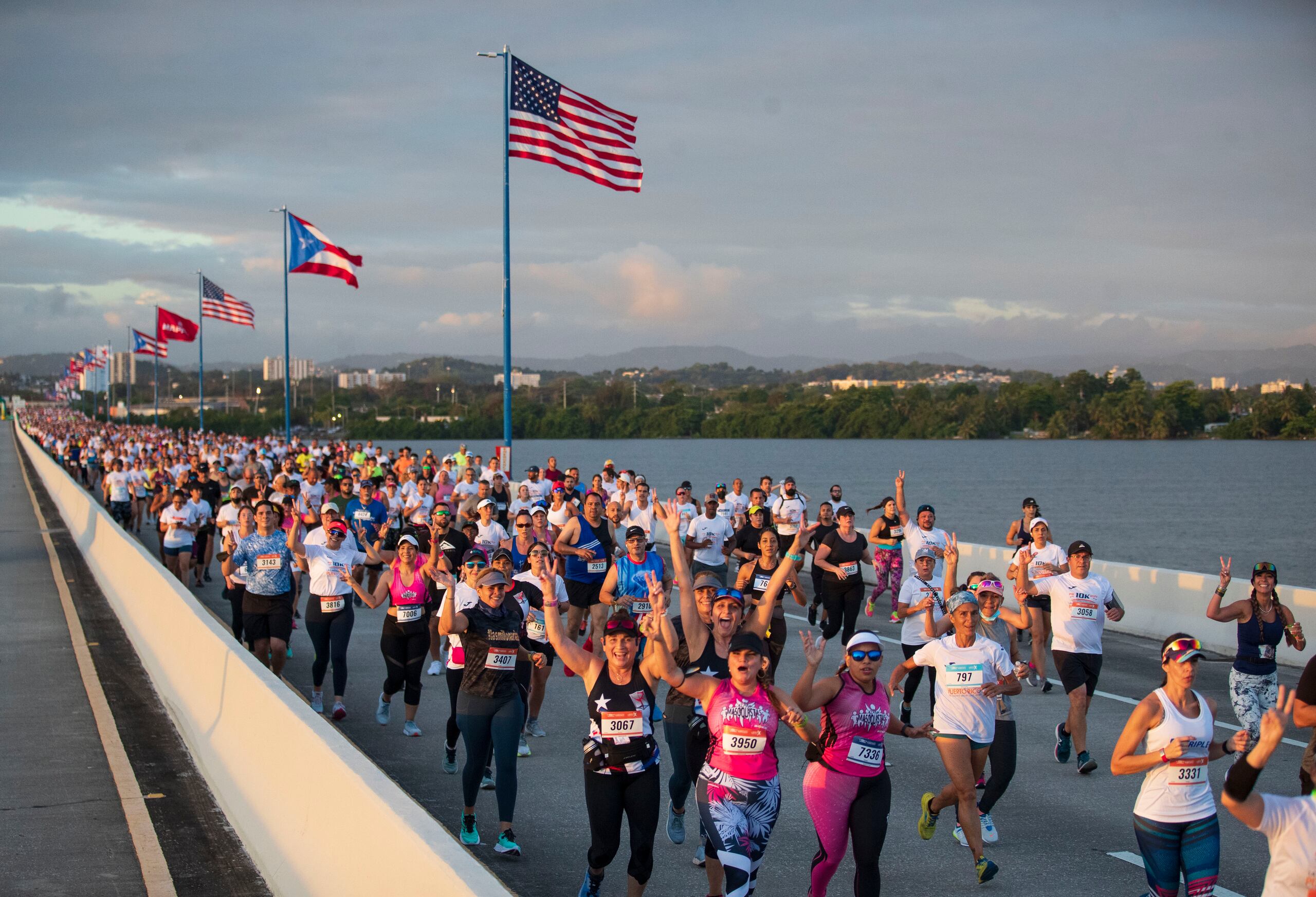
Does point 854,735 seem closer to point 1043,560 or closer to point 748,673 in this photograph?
point 748,673

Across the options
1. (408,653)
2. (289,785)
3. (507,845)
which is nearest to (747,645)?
(507,845)

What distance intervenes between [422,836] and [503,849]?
2614mm

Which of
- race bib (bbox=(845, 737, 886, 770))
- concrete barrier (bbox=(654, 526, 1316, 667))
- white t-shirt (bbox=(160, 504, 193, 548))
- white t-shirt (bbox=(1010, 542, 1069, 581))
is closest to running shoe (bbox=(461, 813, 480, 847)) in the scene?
race bib (bbox=(845, 737, 886, 770))

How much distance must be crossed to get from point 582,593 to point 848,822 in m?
7.83

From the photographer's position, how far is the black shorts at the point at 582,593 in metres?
14.0

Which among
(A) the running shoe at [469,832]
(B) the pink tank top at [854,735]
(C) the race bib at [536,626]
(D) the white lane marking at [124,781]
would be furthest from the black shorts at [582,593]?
(B) the pink tank top at [854,735]

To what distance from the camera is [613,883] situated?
7.27 metres

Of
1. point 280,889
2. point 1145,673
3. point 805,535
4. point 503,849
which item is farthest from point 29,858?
point 1145,673

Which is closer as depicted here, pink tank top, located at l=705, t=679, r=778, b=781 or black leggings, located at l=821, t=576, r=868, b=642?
pink tank top, located at l=705, t=679, r=778, b=781

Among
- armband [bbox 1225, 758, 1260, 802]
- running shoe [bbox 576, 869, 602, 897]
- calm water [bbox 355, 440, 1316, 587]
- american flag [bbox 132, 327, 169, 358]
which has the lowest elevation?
calm water [bbox 355, 440, 1316, 587]

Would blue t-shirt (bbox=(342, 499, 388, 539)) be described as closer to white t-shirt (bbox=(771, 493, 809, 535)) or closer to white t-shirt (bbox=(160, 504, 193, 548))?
white t-shirt (bbox=(160, 504, 193, 548))

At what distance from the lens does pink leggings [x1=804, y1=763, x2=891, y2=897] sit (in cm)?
635

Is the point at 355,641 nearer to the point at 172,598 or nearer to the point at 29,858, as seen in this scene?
the point at 172,598

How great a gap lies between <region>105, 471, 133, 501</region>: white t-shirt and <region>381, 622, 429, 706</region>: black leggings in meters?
20.9
